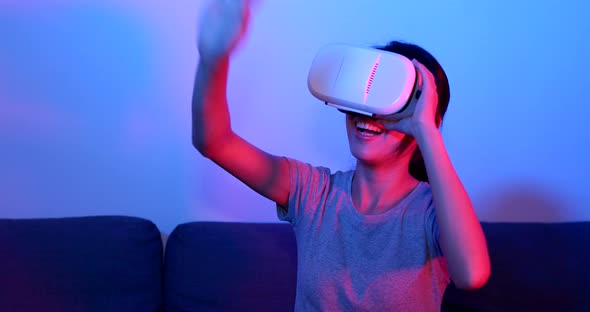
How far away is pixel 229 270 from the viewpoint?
4.84 ft

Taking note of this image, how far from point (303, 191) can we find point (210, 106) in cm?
24

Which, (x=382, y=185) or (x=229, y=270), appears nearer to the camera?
(x=382, y=185)

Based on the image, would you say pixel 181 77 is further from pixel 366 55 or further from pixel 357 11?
pixel 366 55

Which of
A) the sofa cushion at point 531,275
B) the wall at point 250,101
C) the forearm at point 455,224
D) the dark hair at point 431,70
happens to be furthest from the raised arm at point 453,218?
the wall at point 250,101

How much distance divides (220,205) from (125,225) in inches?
10.0

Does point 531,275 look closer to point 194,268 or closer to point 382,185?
point 382,185

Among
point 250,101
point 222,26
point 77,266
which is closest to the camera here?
point 222,26

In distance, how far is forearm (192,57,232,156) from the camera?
0.85 metres

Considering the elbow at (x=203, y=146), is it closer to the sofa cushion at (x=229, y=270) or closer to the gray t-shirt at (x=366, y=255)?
the gray t-shirt at (x=366, y=255)

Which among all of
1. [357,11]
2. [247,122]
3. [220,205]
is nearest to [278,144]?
[247,122]

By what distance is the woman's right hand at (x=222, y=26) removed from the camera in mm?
796

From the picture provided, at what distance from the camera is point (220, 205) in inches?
64.6

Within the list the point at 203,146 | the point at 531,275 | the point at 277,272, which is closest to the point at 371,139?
the point at 203,146

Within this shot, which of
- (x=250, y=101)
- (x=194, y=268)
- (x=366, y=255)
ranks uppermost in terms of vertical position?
(x=250, y=101)
